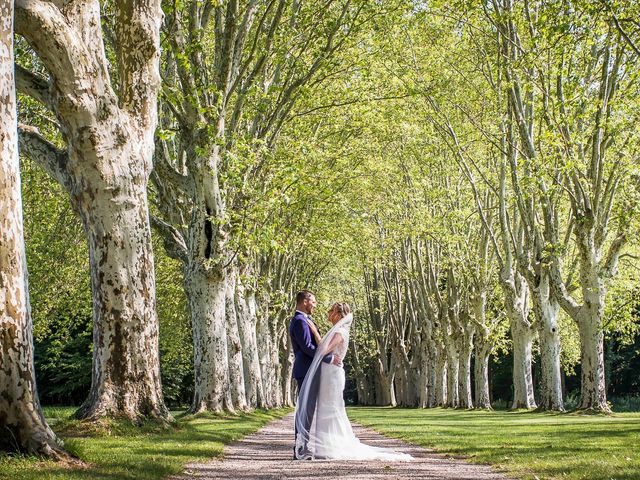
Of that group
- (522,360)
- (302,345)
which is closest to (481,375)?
(522,360)

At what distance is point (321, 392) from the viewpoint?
11.7m

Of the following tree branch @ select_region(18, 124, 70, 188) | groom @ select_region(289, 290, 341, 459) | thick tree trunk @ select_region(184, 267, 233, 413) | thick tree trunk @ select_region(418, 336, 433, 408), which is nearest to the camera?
groom @ select_region(289, 290, 341, 459)

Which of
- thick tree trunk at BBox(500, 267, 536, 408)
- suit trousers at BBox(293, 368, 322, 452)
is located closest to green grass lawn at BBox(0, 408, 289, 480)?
suit trousers at BBox(293, 368, 322, 452)

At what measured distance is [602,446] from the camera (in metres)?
12.2

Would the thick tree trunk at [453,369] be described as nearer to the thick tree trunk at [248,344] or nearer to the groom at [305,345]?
the thick tree trunk at [248,344]

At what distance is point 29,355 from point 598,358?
756 inches

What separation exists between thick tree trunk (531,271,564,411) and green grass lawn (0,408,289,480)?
14.7 meters

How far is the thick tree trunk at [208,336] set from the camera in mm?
20172

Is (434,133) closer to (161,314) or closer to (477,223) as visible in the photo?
(477,223)

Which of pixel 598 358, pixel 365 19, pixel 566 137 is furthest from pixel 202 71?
pixel 598 358

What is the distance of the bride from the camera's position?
1141cm

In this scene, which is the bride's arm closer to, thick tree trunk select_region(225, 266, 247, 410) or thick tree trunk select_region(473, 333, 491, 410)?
thick tree trunk select_region(225, 266, 247, 410)

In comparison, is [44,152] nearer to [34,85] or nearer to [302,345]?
[34,85]

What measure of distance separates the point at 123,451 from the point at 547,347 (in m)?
20.4
